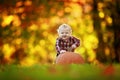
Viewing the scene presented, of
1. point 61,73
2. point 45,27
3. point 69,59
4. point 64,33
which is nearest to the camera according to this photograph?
point 61,73

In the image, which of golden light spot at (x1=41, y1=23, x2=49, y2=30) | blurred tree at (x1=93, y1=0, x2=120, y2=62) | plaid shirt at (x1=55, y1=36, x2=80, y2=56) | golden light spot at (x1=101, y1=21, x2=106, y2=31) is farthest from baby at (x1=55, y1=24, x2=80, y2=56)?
golden light spot at (x1=41, y1=23, x2=49, y2=30)

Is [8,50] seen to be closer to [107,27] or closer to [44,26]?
[44,26]

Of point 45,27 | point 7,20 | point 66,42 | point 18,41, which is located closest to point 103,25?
point 45,27

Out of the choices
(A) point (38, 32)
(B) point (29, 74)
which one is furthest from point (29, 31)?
(B) point (29, 74)

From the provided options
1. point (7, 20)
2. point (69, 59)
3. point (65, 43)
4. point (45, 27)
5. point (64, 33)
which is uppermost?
point (7, 20)

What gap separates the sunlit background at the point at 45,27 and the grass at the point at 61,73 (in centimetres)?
893

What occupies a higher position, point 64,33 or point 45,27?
point 45,27

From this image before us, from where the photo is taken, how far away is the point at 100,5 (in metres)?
12.2

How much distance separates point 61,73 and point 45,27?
9817mm

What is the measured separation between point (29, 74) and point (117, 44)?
9.13m

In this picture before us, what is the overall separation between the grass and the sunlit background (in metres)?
8.93

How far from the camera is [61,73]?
8.62 feet

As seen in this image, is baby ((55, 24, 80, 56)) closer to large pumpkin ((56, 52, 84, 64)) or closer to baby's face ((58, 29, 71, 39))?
baby's face ((58, 29, 71, 39))

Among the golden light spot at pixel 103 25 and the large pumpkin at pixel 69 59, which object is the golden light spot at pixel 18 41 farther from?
the large pumpkin at pixel 69 59
